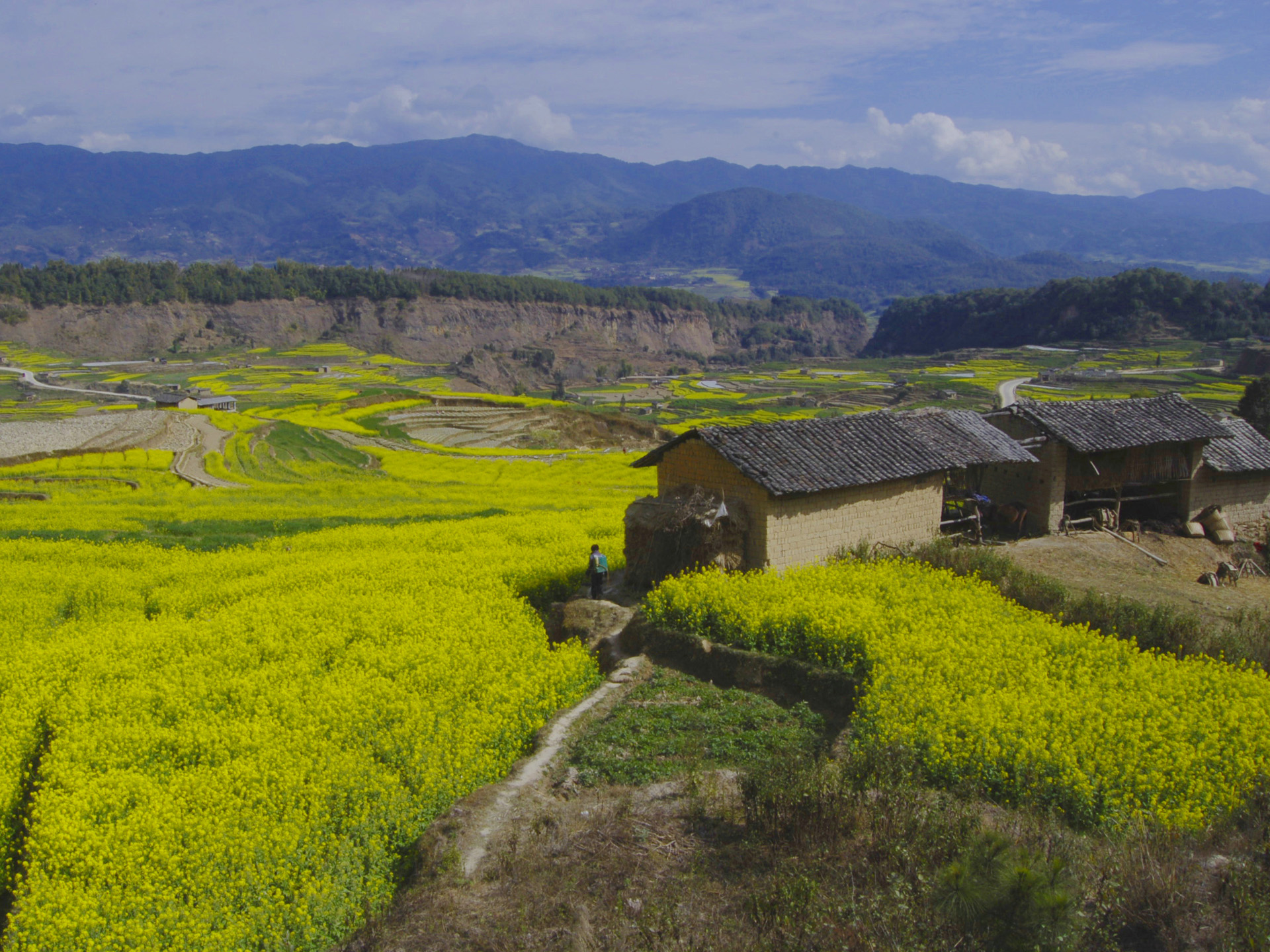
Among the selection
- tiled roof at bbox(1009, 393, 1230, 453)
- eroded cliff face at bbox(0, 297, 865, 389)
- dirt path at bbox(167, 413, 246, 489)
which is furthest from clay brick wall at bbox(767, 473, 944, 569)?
eroded cliff face at bbox(0, 297, 865, 389)

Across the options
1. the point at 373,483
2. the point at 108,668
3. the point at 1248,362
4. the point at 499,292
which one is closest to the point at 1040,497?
the point at 108,668

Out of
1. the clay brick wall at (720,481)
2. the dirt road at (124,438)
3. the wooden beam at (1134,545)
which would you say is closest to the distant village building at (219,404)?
the dirt road at (124,438)

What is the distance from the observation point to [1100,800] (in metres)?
7.94

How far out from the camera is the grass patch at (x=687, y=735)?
361 inches

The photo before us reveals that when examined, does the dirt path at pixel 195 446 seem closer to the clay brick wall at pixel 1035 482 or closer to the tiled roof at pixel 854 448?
the tiled roof at pixel 854 448

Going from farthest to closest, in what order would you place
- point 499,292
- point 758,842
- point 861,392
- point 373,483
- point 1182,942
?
point 499,292 < point 861,392 < point 373,483 < point 758,842 < point 1182,942

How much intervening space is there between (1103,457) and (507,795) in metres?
16.9

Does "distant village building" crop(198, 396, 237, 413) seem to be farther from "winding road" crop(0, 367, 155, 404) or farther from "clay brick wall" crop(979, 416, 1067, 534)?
"clay brick wall" crop(979, 416, 1067, 534)

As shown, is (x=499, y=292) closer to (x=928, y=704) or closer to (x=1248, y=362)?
(x=1248, y=362)

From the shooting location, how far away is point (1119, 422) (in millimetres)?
20219

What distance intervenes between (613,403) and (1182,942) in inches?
3000

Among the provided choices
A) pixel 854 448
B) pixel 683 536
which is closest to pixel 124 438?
pixel 683 536

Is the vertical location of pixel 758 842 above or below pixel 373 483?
above

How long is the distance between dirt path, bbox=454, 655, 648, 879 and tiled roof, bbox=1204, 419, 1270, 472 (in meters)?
17.1
